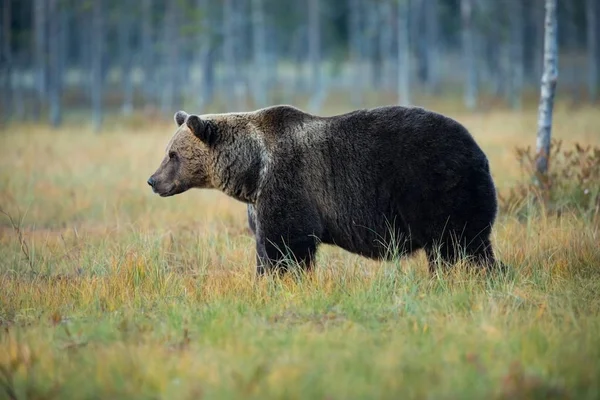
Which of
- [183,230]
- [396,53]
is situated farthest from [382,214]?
[396,53]

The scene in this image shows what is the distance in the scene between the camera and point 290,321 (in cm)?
579

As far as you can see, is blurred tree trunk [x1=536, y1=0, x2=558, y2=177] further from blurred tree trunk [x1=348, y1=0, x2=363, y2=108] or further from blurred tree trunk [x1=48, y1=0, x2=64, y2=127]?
blurred tree trunk [x1=348, y1=0, x2=363, y2=108]

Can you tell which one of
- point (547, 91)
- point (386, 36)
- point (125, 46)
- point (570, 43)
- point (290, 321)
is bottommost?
point (290, 321)

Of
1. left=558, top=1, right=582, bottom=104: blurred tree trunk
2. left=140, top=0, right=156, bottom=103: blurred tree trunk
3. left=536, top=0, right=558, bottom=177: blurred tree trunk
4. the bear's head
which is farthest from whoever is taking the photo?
left=558, top=1, right=582, bottom=104: blurred tree trunk

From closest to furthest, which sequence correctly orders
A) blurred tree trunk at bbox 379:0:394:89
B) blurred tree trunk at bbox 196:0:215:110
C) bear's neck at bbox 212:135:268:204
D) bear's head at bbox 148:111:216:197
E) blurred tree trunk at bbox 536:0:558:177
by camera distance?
bear's neck at bbox 212:135:268:204 < bear's head at bbox 148:111:216:197 < blurred tree trunk at bbox 536:0:558:177 < blurred tree trunk at bbox 196:0:215:110 < blurred tree trunk at bbox 379:0:394:89

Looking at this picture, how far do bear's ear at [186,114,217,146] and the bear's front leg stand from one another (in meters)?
1.00

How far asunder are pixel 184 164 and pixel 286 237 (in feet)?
4.68

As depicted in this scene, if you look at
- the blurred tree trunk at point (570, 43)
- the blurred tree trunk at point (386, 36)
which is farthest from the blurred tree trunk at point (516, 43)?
the blurred tree trunk at point (386, 36)

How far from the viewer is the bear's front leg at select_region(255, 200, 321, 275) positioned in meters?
6.89

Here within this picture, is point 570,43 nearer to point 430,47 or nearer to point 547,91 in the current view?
point 430,47

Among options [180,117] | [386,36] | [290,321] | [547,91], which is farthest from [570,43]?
[290,321]

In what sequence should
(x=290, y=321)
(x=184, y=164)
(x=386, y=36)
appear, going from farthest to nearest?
(x=386, y=36), (x=184, y=164), (x=290, y=321)

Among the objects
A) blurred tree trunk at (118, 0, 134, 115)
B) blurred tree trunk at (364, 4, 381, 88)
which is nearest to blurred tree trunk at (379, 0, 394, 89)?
blurred tree trunk at (364, 4, 381, 88)

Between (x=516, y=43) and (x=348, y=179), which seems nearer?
(x=348, y=179)
